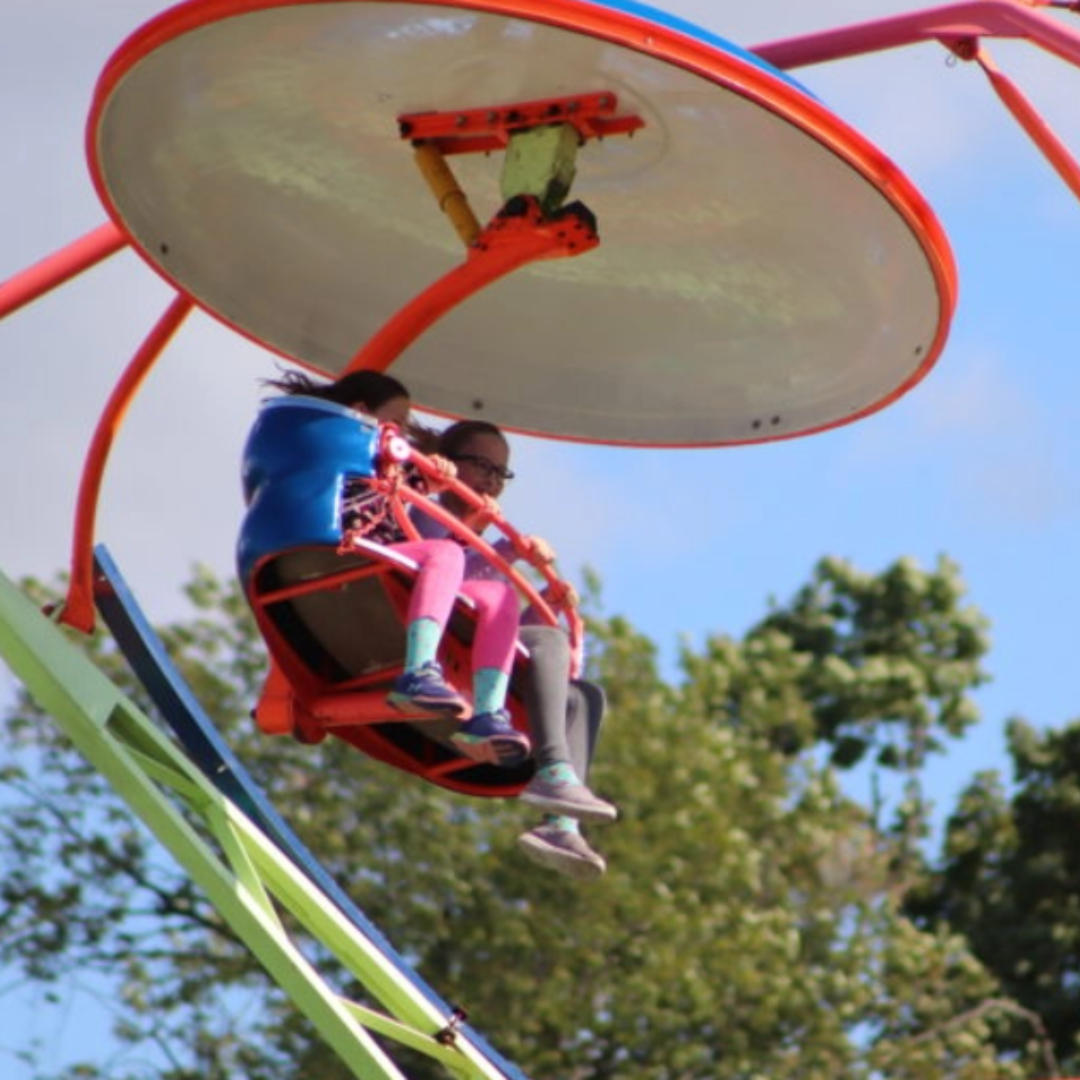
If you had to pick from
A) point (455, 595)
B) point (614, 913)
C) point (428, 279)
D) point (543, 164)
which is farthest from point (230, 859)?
point (614, 913)

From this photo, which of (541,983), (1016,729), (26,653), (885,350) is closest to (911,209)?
(885,350)

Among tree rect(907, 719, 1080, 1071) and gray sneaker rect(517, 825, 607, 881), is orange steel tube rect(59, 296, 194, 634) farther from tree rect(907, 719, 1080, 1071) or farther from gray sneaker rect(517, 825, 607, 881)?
tree rect(907, 719, 1080, 1071)

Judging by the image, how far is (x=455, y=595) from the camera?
838 cm

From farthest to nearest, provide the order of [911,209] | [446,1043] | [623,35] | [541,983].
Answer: [541,983]
[446,1043]
[911,209]
[623,35]

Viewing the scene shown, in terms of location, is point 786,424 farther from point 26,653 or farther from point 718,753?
point 718,753

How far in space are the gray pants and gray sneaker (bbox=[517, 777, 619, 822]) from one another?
0.10 m

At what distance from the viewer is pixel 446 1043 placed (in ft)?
29.7

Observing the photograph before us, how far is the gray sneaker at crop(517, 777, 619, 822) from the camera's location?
8.44 m

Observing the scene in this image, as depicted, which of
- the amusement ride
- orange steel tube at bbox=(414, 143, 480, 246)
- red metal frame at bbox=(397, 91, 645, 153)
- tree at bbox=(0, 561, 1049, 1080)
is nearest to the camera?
the amusement ride

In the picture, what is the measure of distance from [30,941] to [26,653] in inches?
702

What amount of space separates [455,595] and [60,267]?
5.85ft

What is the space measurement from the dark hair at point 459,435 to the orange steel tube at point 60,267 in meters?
1.15

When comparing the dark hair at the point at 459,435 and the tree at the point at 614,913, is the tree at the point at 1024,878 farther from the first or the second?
the dark hair at the point at 459,435

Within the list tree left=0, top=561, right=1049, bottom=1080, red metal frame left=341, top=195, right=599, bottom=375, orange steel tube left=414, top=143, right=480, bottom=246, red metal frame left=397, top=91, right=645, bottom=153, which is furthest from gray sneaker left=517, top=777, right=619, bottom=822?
tree left=0, top=561, right=1049, bottom=1080
